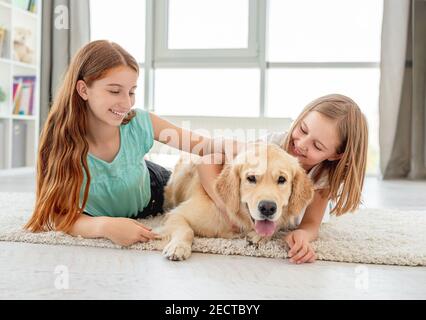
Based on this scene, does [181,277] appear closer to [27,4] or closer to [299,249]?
[299,249]

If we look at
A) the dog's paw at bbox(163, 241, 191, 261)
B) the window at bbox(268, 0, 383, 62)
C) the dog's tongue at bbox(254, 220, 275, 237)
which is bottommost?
the dog's paw at bbox(163, 241, 191, 261)

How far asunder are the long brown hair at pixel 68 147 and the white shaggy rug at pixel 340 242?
0.08 metres

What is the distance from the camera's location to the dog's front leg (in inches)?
58.7

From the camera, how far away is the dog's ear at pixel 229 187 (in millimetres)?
1720

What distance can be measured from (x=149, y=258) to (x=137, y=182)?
2.03 ft

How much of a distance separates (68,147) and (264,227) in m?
0.83

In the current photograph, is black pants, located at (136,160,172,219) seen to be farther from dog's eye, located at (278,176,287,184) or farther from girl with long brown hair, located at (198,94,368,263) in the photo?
dog's eye, located at (278,176,287,184)

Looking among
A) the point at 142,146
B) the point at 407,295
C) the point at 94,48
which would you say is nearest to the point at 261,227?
the point at 407,295

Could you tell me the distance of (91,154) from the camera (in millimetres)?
A: 1896

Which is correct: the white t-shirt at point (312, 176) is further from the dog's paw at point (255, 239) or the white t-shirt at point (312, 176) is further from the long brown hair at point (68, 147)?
the long brown hair at point (68, 147)

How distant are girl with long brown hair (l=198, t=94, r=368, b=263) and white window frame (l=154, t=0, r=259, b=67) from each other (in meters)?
3.41

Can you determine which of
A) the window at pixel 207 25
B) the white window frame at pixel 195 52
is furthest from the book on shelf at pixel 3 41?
the window at pixel 207 25

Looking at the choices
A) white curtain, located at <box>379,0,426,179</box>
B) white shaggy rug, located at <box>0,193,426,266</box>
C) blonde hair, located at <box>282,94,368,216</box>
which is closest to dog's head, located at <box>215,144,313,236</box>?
white shaggy rug, located at <box>0,193,426,266</box>

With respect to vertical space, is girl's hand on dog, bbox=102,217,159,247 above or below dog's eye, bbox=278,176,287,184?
below
